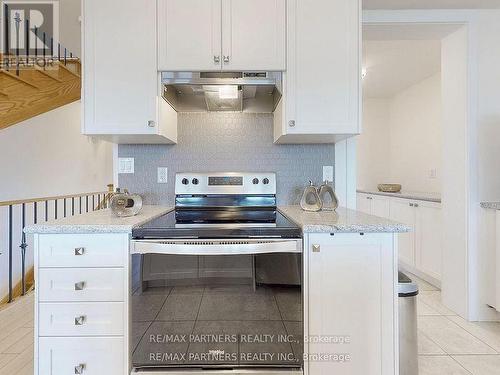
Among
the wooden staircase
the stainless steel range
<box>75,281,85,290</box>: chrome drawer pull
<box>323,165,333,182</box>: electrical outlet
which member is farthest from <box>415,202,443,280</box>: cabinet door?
the wooden staircase

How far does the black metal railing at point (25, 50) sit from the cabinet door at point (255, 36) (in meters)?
3.18

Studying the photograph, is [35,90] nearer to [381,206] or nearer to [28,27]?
[28,27]

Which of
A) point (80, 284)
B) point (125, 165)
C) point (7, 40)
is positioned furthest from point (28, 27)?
point (80, 284)

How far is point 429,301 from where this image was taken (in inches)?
111

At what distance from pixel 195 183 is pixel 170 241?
0.77 meters

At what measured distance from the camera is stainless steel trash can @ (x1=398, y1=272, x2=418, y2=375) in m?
1.58

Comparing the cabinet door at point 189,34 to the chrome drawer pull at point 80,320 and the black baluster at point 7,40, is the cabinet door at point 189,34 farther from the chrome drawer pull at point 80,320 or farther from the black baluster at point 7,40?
the black baluster at point 7,40

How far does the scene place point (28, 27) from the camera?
156 inches

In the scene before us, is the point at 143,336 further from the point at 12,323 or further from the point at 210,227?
the point at 12,323

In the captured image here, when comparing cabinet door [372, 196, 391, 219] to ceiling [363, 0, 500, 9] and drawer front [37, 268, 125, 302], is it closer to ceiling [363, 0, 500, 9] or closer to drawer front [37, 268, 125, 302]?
ceiling [363, 0, 500, 9]

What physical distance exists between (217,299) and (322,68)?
4.49 ft

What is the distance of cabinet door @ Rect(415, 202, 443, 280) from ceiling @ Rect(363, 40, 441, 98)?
1612 mm

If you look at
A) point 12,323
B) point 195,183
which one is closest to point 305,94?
point 195,183

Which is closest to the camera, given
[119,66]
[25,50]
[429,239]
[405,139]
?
[119,66]
